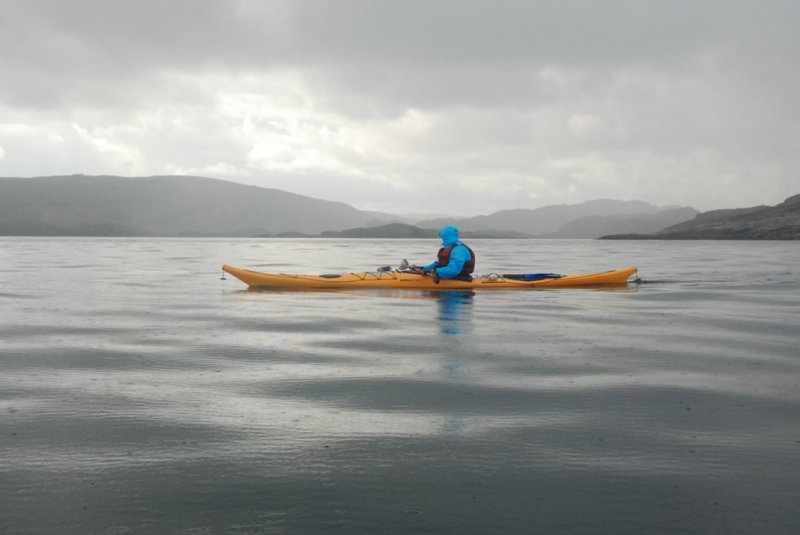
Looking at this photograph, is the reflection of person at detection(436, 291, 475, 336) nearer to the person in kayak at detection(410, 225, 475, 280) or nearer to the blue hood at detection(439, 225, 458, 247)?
the person in kayak at detection(410, 225, 475, 280)

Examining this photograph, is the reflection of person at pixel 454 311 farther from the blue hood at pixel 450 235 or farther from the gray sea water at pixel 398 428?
the blue hood at pixel 450 235

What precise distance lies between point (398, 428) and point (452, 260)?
13.7 metres

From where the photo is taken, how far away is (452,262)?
19078 millimetres

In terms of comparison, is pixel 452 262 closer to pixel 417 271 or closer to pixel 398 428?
pixel 417 271

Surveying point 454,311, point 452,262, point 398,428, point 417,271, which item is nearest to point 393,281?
point 417,271

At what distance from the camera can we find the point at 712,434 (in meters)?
5.47

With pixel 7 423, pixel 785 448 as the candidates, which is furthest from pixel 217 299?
pixel 785 448

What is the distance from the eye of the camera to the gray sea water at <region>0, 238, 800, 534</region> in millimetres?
3957

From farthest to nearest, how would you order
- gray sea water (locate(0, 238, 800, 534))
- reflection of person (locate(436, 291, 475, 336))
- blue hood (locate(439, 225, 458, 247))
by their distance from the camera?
blue hood (locate(439, 225, 458, 247)), reflection of person (locate(436, 291, 475, 336)), gray sea water (locate(0, 238, 800, 534))

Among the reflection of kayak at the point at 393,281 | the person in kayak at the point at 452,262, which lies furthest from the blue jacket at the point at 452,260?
the reflection of kayak at the point at 393,281

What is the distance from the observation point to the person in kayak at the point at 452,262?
1897cm

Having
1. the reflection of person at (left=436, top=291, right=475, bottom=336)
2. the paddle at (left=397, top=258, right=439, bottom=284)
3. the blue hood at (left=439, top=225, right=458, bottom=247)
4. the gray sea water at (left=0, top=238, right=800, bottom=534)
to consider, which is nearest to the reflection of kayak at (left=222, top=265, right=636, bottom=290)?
the paddle at (left=397, top=258, right=439, bottom=284)

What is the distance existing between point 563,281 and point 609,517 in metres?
17.0

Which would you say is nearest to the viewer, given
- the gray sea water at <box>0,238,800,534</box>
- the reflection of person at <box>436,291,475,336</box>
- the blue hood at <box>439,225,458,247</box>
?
the gray sea water at <box>0,238,800,534</box>
